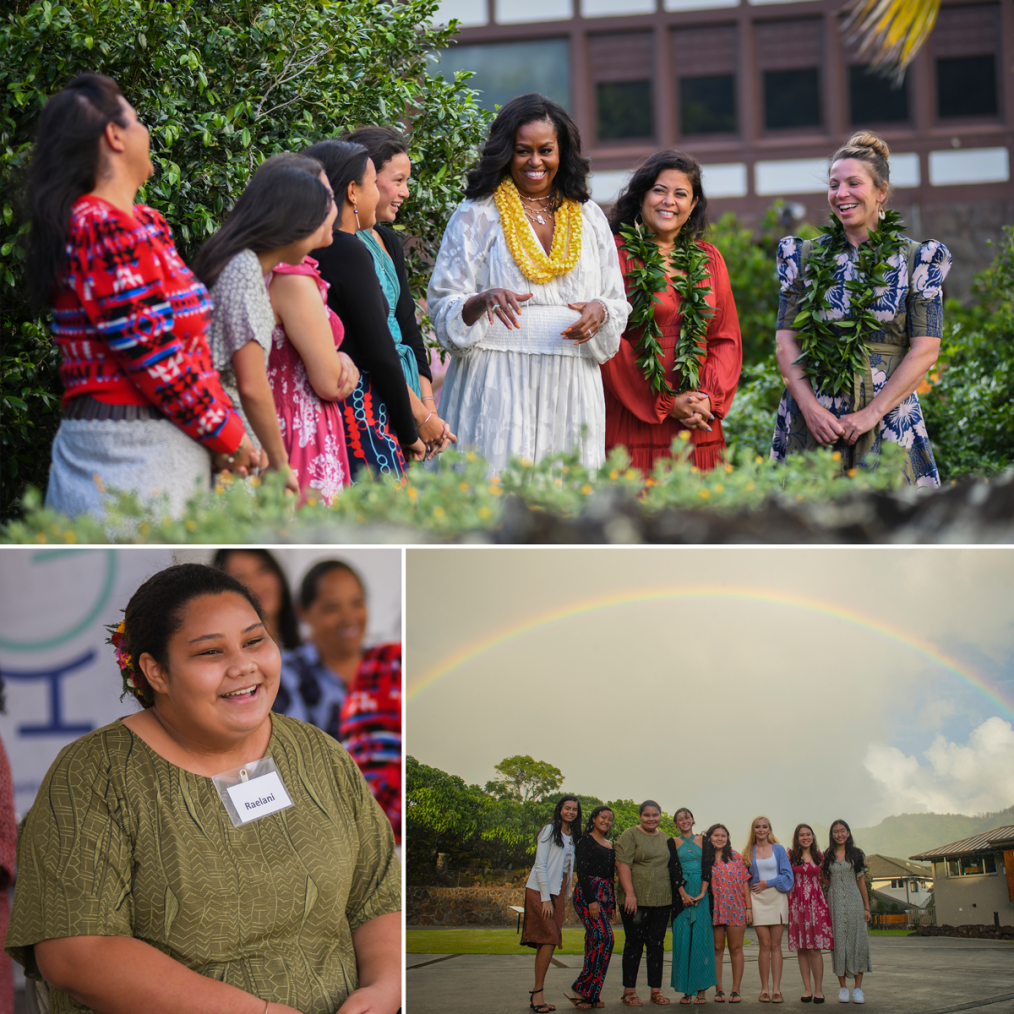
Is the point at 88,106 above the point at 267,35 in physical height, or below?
below

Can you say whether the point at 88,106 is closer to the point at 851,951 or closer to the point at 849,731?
the point at 849,731

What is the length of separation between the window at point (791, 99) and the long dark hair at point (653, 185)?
1272cm

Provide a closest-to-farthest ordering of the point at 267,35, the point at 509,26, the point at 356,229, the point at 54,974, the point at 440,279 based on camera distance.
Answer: the point at 54,974
the point at 356,229
the point at 440,279
the point at 267,35
the point at 509,26

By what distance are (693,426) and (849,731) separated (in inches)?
78.3

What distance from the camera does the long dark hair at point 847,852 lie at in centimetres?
277

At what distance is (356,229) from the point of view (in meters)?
3.88

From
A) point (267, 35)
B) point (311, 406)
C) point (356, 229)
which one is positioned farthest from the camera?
point (267, 35)

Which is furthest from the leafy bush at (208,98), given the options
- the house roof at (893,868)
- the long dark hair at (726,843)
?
the house roof at (893,868)

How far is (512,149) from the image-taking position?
4.32 m

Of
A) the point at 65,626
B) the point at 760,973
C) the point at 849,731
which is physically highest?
the point at 65,626

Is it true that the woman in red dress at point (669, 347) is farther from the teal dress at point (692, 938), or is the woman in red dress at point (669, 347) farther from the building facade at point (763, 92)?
the building facade at point (763, 92)

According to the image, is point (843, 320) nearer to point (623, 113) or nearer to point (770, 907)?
point (770, 907)

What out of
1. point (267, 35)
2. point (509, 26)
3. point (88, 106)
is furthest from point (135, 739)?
point (509, 26)

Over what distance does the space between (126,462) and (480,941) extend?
4.56ft
